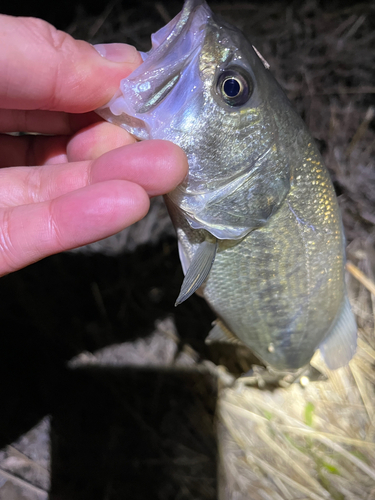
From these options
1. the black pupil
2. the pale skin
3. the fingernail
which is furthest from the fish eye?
the fingernail

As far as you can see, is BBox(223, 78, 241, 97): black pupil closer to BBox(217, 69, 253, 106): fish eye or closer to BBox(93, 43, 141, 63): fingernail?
BBox(217, 69, 253, 106): fish eye

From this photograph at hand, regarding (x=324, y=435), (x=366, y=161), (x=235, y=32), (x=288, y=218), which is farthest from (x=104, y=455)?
(x=366, y=161)

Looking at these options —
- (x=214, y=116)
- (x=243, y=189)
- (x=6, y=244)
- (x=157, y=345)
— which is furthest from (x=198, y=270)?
(x=157, y=345)

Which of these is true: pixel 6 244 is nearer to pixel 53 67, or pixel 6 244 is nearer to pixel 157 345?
pixel 53 67

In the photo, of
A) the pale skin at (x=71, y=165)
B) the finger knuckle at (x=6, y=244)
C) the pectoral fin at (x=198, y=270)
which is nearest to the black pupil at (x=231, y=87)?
the pale skin at (x=71, y=165)

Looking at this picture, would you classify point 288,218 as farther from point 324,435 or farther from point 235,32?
point 324,435
